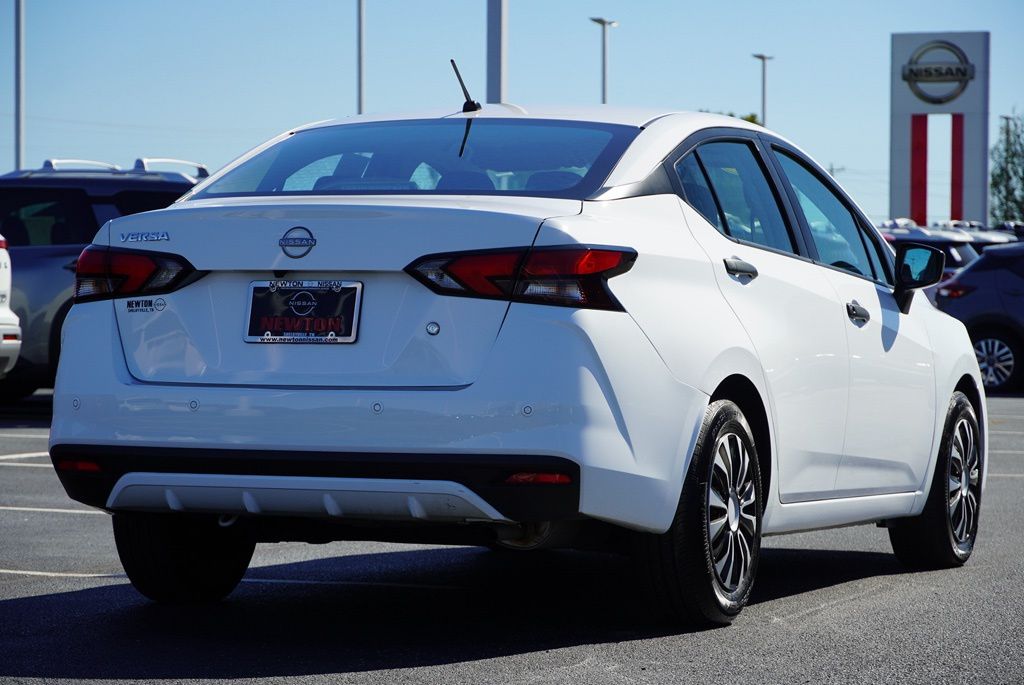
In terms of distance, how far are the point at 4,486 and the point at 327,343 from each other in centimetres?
576

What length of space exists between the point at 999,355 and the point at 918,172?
42.3 meters

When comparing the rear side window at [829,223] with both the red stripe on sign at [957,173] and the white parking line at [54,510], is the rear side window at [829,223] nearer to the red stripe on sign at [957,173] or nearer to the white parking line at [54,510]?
the white parking line at [54,510]

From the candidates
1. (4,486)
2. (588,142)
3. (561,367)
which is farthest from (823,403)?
(4,486)

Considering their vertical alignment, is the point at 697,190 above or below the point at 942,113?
below

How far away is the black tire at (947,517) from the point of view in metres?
7.61

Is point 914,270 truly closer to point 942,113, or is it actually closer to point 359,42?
point 359,42

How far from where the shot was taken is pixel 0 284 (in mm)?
12852

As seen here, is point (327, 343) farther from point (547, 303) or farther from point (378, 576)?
point (378, 576)

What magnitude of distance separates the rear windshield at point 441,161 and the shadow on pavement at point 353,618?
1.37m

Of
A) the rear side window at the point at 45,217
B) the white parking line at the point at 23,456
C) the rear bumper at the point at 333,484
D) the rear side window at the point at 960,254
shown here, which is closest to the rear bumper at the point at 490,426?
the rear bumper at the point at 333,484

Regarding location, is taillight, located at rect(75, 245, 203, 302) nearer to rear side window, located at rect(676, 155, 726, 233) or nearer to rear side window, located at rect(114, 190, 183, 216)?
rear side window, located at rect(676, 155, 726, 233)

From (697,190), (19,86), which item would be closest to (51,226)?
(697,190)

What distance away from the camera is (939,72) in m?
63.1

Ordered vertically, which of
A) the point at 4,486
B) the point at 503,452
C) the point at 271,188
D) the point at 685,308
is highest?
the point at 271,188
